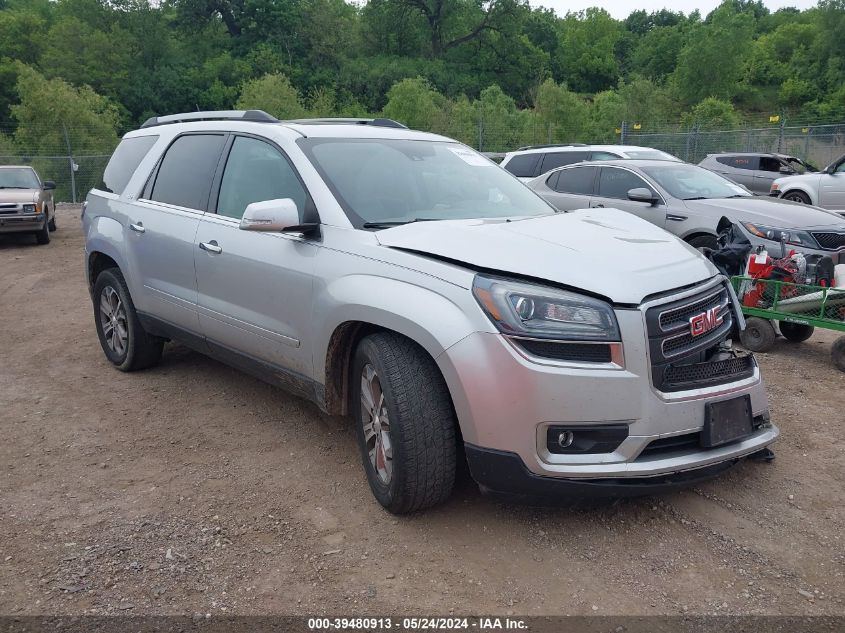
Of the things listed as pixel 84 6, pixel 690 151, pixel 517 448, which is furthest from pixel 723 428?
pixel 84 6

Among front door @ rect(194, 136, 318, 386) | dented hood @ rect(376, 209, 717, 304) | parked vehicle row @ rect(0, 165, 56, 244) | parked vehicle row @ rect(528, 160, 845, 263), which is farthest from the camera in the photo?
parked vehicle row @ rect(0, 165, 56, 244)

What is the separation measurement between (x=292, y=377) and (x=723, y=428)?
217 cm

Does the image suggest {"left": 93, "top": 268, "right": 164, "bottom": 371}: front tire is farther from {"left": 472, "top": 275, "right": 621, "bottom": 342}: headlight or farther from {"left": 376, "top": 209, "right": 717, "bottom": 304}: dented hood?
{"left": 472, "top": 275, "right": 621, "bottom": 342}: headlight

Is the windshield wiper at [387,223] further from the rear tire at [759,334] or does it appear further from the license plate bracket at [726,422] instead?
the rear tire at [759,334]

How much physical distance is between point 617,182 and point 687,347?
6357 millimetres

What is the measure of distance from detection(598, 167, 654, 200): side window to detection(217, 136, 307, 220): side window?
18.6ft

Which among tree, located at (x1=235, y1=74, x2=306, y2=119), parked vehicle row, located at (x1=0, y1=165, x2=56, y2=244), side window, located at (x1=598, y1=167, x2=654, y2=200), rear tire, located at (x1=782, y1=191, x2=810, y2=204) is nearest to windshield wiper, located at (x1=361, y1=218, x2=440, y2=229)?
side window, located at (x1=598, y1=167, x2=654, y2=200)

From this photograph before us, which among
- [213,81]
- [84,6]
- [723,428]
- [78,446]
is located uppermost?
[84,6]

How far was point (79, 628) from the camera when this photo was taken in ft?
8.39

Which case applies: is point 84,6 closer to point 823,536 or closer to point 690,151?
point 690,151

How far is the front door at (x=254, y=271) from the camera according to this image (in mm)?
3680

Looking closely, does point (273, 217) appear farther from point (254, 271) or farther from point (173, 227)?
point (173, 227)

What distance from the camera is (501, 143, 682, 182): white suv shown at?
1039 cm

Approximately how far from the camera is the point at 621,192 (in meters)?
8.87
